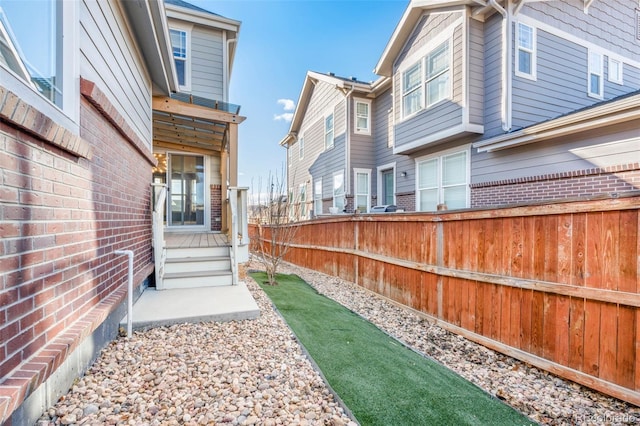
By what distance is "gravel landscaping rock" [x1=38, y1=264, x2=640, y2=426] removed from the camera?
6.57 ft

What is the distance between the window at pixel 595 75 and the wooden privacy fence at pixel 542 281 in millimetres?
6846

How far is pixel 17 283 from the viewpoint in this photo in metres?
1.54

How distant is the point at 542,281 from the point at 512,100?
4928 mm

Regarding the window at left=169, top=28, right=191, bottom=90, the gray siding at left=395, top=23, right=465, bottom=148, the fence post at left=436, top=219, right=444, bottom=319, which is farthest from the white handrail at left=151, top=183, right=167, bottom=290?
the gray siding at left=395, top=23, right=465, bottom=148

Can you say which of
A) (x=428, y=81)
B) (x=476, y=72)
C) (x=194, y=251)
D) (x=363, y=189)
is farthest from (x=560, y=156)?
(x=194, y=251)

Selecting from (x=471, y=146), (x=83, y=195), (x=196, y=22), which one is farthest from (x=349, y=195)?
(x=83, y=195)

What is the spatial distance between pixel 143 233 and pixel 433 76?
725 centimetres

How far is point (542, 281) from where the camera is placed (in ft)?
10.5

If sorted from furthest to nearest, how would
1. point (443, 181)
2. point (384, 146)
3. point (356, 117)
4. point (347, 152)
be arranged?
1. point (356, 117)
2. point (347, 152)
3. point (384, 146)
4. point (443, 181)

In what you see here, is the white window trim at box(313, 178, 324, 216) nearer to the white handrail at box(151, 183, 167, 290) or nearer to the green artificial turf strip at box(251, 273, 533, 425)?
the white handrail at box(151, 183, 167, 290)

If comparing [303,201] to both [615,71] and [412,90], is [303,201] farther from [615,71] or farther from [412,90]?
[615,71]

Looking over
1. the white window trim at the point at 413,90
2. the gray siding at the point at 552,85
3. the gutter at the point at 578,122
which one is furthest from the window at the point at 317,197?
the gray siding at the point at 552,85

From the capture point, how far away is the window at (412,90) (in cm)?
816

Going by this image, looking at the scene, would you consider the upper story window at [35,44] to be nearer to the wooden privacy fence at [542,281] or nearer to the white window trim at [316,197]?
the wooden privacy fence at [542,281]
